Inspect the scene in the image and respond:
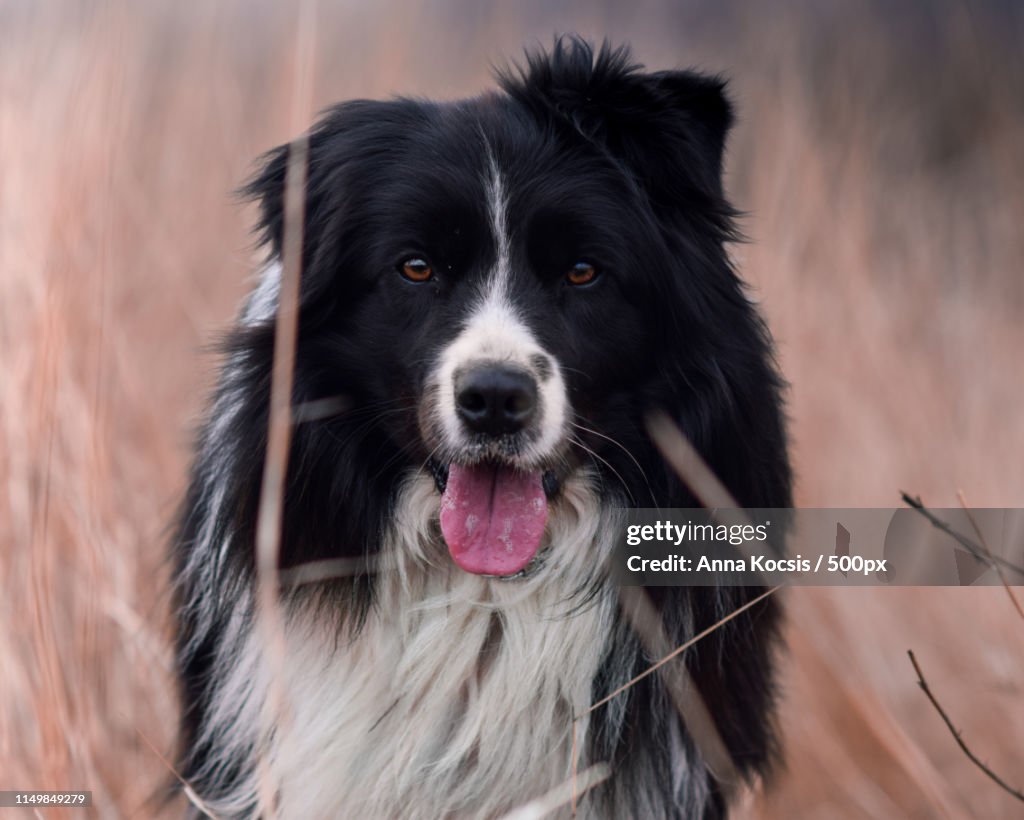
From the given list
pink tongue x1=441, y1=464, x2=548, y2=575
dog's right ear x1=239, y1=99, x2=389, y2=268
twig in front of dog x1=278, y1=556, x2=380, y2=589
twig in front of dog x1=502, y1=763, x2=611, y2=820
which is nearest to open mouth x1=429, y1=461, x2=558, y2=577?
pink tongue x1=441, y1=464, x2=548, y2=575

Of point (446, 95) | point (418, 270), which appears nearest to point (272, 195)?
point (418, 270)

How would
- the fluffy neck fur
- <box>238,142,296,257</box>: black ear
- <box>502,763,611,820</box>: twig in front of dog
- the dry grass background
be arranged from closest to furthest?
1. <box>502,763,611,820</box>: twig in front of dog
2. the fluffy neck fur
3. <box>238,142,296,257</box>: black ear
4. the dry grass background

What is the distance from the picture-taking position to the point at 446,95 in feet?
18.5

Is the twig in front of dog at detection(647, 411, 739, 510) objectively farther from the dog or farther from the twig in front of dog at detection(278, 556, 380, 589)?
the twig in front of dog at detection(278, 556, 380, 589)

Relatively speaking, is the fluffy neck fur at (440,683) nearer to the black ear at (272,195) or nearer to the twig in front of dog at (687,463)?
the twig in front of dog at (687,463)

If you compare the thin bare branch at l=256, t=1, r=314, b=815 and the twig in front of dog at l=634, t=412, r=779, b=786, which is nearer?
the thin bare branch at l=256, t=1, r=314, b=815

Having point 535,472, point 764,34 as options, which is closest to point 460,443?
point 535,472

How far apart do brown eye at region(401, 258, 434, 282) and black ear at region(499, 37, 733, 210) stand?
1.78ft

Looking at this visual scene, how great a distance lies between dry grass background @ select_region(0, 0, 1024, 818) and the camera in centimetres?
309

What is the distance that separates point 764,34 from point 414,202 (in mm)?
4742

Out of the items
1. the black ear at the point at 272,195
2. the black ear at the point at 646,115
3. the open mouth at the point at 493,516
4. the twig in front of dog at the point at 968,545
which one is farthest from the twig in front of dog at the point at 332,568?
the twig in front of dog at the point at 968,545

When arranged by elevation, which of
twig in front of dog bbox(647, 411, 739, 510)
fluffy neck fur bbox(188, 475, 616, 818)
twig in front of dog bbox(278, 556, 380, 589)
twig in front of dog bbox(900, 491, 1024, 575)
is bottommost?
fluffy neck fur bbox(188, 475, 616, 818)

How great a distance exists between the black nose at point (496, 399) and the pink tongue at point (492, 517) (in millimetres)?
220

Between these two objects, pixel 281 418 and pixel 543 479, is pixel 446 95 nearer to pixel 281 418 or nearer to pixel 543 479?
pixel 543 479
